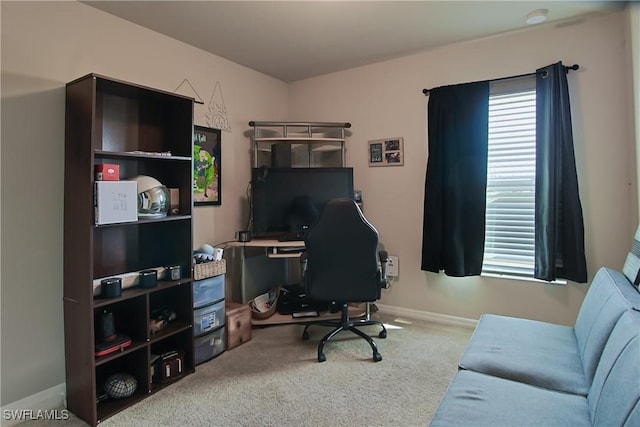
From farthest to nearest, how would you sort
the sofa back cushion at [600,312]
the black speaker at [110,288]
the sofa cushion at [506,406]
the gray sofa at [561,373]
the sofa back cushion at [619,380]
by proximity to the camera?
the black speaker at [110,288]
the sofa back cushion at [600,312]
the sofa cushion at [506,406]
the gray sofa at [561,373]
the sofa back cushion at [619,380]

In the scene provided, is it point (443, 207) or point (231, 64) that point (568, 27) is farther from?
point (231, 64)

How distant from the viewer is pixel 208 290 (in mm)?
2576

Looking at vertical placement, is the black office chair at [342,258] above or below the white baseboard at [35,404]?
above

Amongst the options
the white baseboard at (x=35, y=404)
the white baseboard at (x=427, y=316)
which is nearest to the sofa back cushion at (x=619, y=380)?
the white baseboard at (x=427, y=316)

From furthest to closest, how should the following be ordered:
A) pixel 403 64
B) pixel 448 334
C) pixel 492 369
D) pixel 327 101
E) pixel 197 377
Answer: pixel 327 101
pixel 403 64
pixel 448 334
pixel 197 377
pixel 492 369

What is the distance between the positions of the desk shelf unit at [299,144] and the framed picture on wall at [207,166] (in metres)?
0.42

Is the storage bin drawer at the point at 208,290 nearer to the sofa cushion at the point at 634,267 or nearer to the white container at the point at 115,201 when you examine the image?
the white container at the point at 115,201

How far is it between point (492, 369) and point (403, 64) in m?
2.73

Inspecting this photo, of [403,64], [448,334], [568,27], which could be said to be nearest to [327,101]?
[403,64]

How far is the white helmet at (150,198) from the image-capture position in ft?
7.13

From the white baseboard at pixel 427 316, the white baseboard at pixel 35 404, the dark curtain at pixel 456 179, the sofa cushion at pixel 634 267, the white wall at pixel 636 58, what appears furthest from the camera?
the white baseboard at pixel 427 316

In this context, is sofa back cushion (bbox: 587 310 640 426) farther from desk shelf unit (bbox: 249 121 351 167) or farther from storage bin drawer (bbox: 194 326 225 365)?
desk shelf unit (bbox: 249 121 351 167)

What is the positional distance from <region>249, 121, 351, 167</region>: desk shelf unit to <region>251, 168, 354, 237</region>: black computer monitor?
0.83 ft

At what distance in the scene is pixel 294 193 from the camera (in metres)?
3.34
